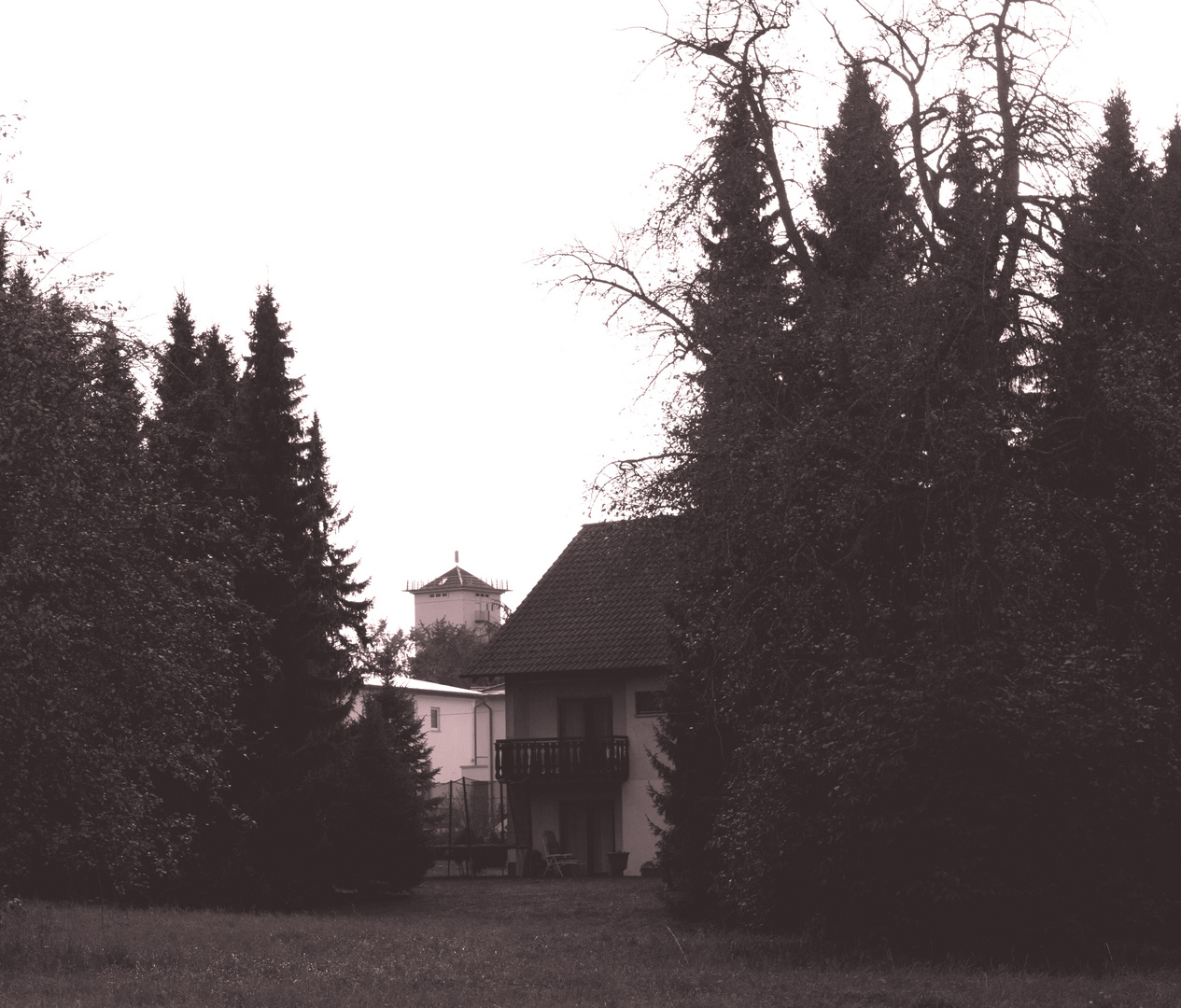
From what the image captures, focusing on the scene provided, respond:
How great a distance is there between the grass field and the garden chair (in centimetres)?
1382

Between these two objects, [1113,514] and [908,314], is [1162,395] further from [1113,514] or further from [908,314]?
[908,314]

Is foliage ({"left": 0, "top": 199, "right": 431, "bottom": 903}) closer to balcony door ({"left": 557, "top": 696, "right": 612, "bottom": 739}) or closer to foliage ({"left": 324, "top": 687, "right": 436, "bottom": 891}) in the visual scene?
foliage ({"left": 324, "top": 687, "right": 436, "bottom": 891})

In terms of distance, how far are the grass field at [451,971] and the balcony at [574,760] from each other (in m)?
14.6

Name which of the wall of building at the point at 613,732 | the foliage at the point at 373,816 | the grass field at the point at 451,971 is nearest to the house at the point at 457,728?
the wall of building at the point at 613,732

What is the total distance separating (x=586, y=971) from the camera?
13555 millimetres

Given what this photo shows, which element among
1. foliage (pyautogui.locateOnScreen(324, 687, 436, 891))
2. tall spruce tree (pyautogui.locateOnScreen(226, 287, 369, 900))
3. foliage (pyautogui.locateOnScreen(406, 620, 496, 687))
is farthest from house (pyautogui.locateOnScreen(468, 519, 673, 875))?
foliage (pyautogui.locateOnScreen(406, 620, 496, 687))

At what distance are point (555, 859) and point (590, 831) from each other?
1957 mm

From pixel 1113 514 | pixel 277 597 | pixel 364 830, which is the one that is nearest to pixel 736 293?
pixel 1113 514

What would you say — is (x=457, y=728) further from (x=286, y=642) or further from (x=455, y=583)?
(x=455, y=583)

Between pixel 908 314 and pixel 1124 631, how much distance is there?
4.16 m

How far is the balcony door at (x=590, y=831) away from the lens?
35.6 m


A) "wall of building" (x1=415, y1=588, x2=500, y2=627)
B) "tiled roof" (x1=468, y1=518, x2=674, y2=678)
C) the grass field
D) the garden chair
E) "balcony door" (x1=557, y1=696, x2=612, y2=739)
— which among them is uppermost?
"wall of building" (x1=415, y1=588, x2=500, y2=627)

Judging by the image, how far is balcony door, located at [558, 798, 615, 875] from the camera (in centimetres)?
3556

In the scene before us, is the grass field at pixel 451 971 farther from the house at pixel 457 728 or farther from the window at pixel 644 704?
the house at pixel 457 728
